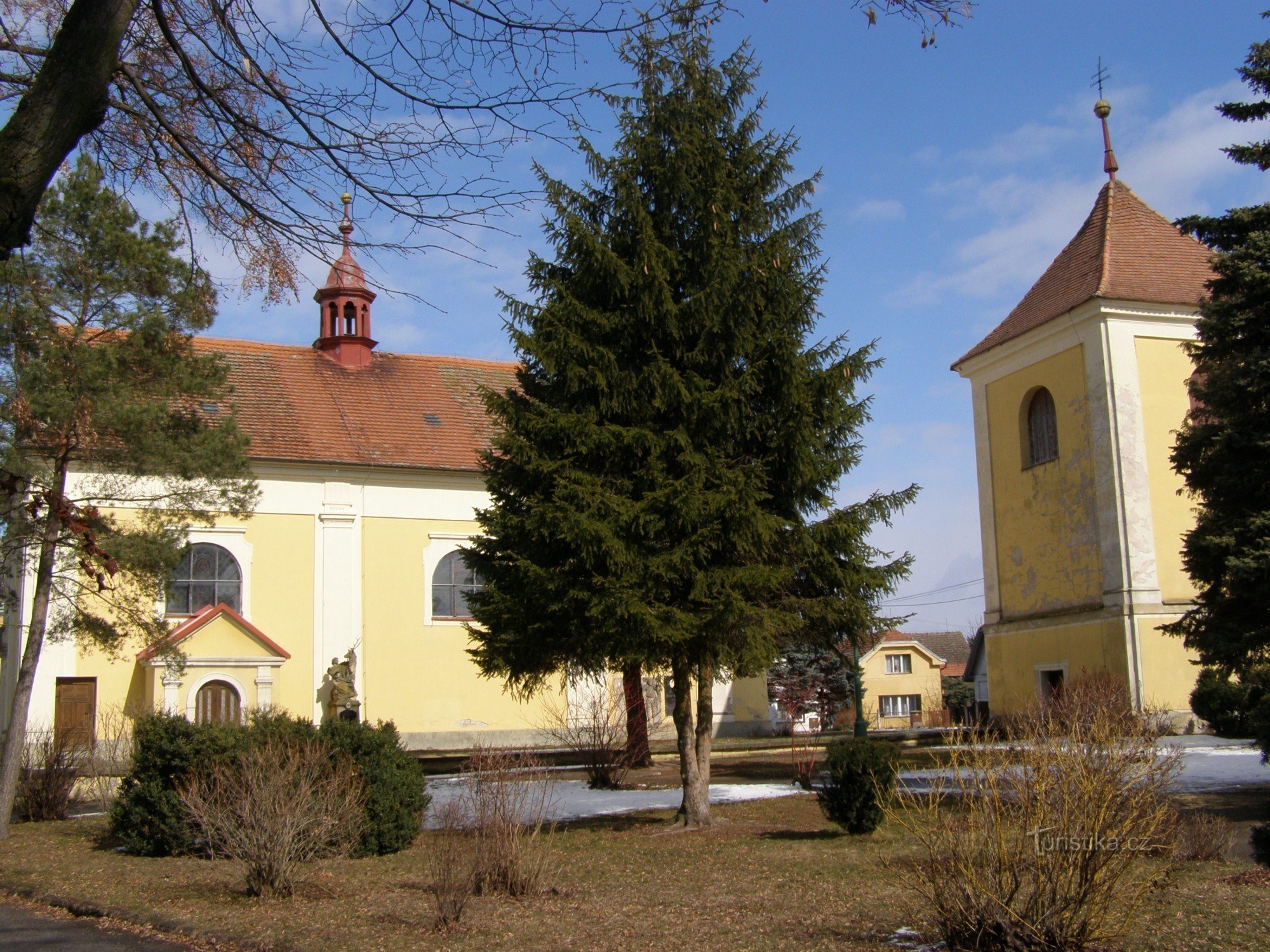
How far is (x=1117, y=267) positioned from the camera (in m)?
26.7

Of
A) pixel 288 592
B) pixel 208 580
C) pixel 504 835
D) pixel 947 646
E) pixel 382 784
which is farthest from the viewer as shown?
pixel 947 646

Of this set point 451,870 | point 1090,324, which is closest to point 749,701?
point 1090,324

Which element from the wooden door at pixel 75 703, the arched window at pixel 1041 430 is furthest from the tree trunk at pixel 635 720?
the arched window at pixel 1041 430

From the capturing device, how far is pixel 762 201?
1355cm

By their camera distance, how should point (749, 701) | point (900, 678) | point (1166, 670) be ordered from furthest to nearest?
point (900, 678) → point (749, 701) → point (1166, 670)

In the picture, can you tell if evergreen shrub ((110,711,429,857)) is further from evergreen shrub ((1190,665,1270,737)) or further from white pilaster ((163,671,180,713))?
evergreen shrub ((1190,665,1270,737))

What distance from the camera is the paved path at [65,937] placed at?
7840 mm

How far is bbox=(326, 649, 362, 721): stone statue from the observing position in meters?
26.9

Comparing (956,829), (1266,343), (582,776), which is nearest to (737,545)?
(956,829)

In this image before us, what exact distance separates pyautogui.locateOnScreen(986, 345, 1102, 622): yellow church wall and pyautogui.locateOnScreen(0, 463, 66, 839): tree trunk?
831 inches

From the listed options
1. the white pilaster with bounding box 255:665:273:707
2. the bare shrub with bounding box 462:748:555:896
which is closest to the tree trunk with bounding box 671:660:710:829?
the bare shrub with bounding box 462:748:555:896

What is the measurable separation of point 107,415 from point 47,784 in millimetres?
5512

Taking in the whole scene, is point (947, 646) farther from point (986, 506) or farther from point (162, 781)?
point (162, 781)

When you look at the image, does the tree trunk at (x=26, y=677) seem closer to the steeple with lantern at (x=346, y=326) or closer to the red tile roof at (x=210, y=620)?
the red tile roof at (x=210, y=620)
